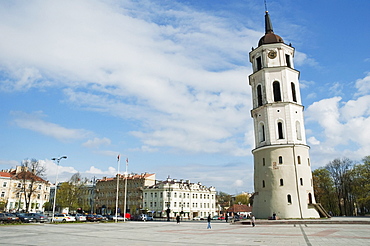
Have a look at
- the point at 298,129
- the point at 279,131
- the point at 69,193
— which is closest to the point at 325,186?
the point at 298,129

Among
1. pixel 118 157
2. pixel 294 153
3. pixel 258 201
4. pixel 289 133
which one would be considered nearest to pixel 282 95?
pixel 289 133

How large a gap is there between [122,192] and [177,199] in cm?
2082

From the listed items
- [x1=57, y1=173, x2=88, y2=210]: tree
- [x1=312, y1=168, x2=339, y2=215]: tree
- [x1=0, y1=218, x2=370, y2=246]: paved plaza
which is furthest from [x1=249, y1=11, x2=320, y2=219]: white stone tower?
[x1=57, y1=173, x2=88, y2=210]: tree

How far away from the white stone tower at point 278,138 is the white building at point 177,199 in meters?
48.2

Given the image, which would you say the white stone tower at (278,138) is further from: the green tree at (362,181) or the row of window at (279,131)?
the green tree at (362,181)

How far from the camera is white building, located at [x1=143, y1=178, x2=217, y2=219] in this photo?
303 ft

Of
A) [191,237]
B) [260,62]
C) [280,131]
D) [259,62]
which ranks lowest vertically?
[191,237]

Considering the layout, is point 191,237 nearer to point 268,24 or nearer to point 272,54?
point 272,54

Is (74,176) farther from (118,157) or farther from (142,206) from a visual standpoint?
(118,157)

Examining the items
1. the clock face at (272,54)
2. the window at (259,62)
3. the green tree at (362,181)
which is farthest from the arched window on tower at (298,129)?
the green tree at (362,181)

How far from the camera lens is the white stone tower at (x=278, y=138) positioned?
1581 inches

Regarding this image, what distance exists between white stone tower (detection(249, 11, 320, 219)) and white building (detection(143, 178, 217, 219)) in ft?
158

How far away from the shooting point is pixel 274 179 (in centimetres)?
4106

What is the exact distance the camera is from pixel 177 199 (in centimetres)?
9444
